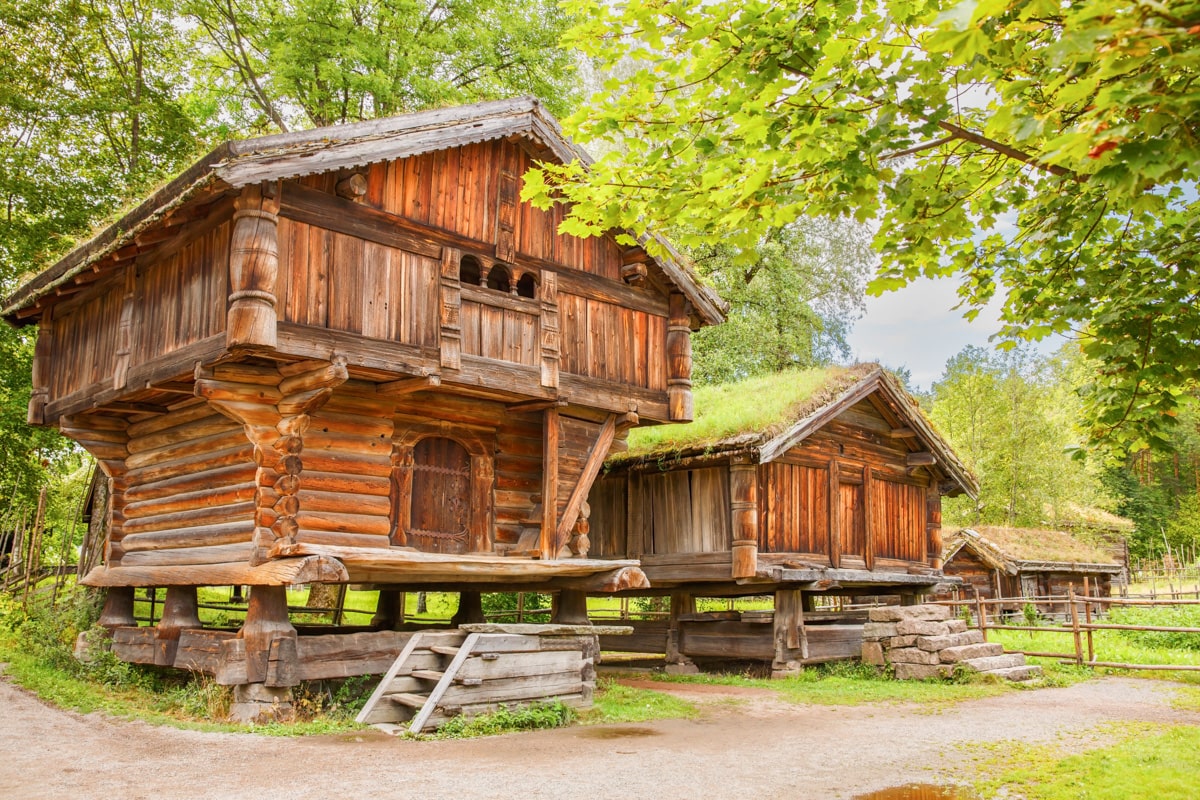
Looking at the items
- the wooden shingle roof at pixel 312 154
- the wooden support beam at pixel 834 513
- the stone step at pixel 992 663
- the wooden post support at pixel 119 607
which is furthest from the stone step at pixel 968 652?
the wooden post support at pixel 119 607

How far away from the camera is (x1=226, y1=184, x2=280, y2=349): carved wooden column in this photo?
10484 millimetres

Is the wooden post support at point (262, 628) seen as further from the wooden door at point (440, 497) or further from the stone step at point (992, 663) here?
the stone step at point (992, 663)

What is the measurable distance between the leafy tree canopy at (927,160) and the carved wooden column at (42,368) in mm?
10910

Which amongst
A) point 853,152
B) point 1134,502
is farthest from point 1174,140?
point 1134,502

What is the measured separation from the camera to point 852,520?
19.5m

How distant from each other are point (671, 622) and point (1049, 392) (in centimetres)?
3492

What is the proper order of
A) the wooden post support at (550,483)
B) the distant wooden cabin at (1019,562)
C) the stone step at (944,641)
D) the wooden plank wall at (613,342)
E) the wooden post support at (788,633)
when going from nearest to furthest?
the wooden post support at (550,483), the wooden plank wall at (613,342), the stone step at (944,641), the wooden post support at (788,633), the distant wooden cabin at (1019,562)

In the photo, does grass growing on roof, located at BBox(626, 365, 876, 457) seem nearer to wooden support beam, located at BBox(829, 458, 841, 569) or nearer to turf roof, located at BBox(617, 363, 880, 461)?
turf roof, located at BBox(617, 363, 880, 461)

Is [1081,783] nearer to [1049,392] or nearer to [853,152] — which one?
[853,152]

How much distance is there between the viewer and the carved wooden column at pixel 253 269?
413 inches

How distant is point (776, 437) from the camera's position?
1681 cm

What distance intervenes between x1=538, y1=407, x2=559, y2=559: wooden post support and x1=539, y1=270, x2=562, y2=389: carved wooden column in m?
0.68

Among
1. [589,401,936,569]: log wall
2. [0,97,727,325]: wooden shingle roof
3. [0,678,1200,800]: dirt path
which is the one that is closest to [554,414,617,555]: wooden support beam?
[0,97,727,325]: wooden shingle roof

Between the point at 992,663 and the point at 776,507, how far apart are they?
4411mm
